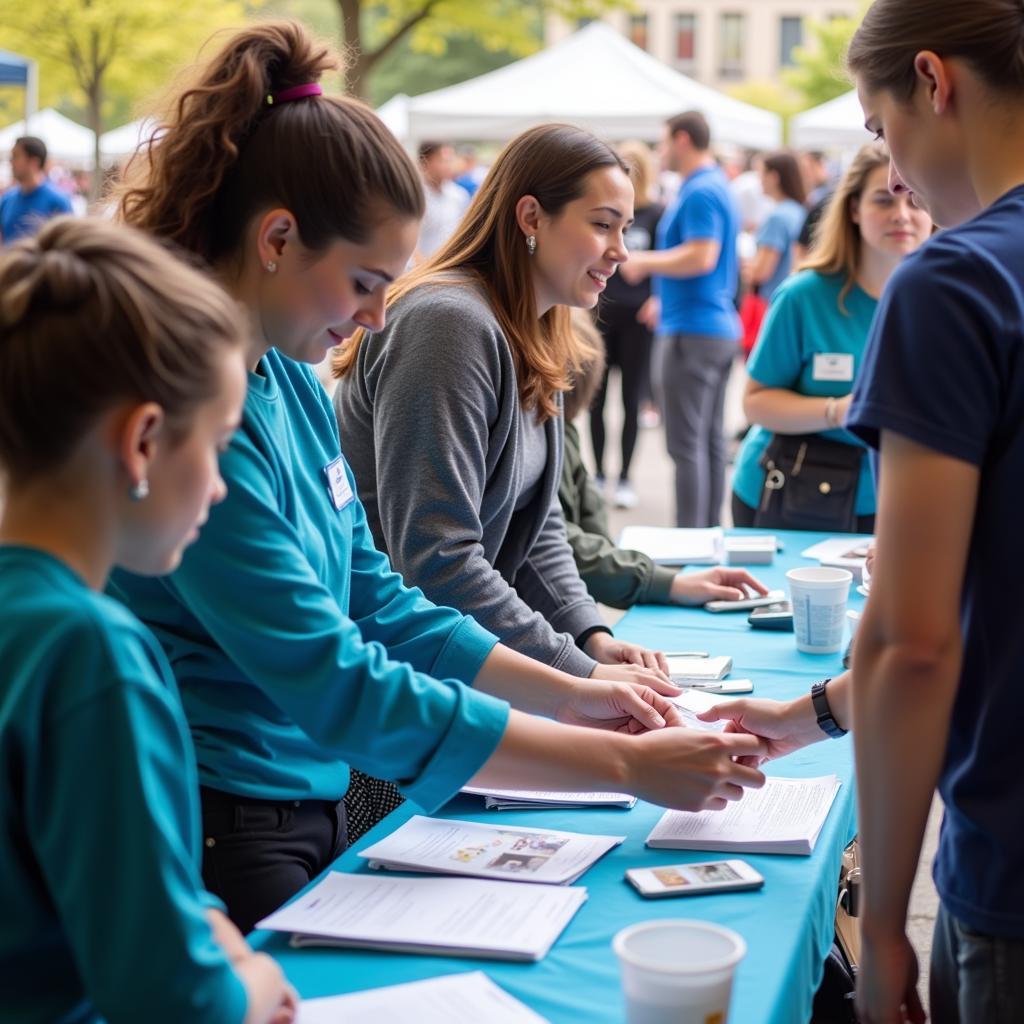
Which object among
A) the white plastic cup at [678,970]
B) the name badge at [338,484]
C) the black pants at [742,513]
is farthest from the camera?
the black pants at [742,513]

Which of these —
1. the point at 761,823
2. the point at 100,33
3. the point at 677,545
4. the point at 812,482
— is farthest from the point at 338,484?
the point at 100,33

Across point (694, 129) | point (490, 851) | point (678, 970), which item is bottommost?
point (490, 851)

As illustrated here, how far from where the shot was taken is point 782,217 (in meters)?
8.62

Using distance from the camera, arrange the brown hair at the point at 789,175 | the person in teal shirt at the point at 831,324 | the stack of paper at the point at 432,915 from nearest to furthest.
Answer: the stack of paper at the point at 432,915, the person in teal shirt at the point at 831,324, the brown hair at the point at 789,175

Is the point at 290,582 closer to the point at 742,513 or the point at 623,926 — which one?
the point at 623,926

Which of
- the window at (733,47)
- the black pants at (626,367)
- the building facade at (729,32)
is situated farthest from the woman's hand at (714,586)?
the window at (733,47)

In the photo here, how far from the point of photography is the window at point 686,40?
4412cm

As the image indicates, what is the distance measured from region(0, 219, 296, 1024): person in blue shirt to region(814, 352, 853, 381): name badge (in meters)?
2.55

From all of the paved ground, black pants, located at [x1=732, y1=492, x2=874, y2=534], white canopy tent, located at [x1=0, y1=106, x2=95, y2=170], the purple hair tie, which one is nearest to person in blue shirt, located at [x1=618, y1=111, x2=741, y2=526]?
the paved ground

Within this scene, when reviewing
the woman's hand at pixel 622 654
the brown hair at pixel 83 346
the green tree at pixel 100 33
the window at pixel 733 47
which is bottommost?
the woman's hand at pixel 622 654

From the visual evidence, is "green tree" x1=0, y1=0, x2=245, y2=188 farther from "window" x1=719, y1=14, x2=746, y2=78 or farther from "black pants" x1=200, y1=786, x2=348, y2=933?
"window" x1=719, y1=14, x2=746, y2=78

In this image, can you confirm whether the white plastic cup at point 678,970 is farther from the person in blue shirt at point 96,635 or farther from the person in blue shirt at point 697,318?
the person in blue shirt at point 697,318

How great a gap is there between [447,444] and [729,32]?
45.5m

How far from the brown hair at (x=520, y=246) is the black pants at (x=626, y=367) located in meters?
4.87
